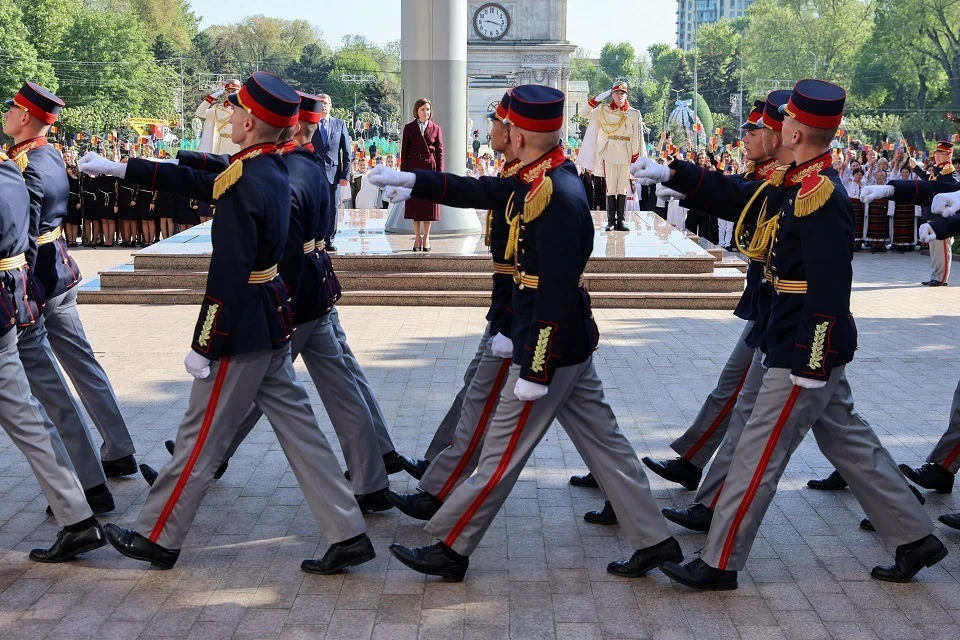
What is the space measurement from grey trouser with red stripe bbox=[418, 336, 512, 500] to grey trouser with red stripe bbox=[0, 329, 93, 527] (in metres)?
→ 1.63

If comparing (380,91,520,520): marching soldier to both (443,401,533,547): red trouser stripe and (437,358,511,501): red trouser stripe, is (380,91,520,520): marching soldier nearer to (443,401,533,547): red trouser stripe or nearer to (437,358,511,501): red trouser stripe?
(437,358,511,501): red trouser stripe

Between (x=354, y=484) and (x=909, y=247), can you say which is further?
(x=909, y=247)

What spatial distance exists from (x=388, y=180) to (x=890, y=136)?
76942mm

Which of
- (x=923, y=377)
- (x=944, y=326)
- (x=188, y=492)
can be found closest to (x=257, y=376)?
(x=188, y=492)

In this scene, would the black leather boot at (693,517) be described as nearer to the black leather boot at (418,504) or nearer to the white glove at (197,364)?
the black leather boot at (418,504)

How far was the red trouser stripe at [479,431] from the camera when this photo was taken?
18.1 feet

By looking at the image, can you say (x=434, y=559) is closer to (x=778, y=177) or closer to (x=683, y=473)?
(x=683, y=473)

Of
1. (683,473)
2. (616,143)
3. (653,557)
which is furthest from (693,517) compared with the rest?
(616,143)

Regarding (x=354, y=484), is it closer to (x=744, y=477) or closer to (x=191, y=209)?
(x=744, y=477)

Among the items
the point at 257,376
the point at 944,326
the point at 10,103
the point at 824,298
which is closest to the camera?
the point at 824,298

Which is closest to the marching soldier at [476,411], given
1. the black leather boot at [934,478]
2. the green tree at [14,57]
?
the black leather boot at [934,478]

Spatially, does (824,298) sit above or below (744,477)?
above

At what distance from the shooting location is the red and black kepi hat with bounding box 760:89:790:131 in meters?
5.53

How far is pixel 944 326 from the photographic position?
11.5 meters
